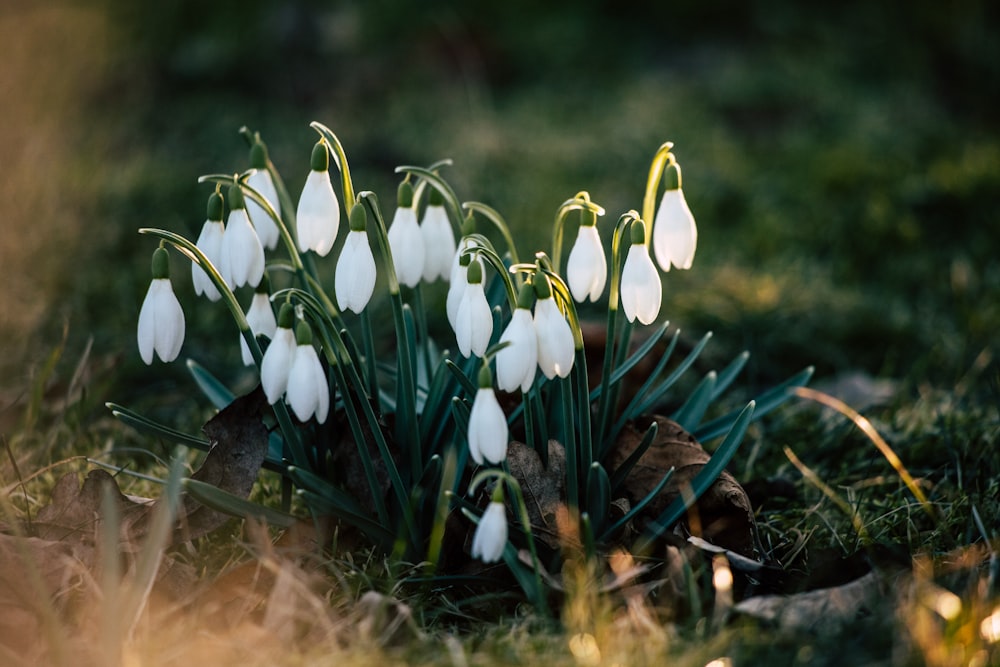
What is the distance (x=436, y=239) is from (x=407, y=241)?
0.40 feet

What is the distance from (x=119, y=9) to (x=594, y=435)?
16.3 ft

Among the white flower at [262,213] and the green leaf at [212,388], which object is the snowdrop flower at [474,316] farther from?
the green leaf at [212,388]

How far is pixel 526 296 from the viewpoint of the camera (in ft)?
4.17

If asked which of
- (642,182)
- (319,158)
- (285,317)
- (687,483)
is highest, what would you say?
(319,158)

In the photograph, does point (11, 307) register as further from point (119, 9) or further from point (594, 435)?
point (119, 9)

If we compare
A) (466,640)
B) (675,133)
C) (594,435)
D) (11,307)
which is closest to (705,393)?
(594,435)

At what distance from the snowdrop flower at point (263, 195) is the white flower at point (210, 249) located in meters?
0.10

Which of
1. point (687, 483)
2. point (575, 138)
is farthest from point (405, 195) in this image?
point (575, 138)

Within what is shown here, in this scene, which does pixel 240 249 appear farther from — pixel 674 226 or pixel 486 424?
pixel 674 226

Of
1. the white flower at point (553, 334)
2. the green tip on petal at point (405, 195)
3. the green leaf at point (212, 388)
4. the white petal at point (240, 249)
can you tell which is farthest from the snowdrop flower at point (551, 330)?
the green leaf at point (212, 388)

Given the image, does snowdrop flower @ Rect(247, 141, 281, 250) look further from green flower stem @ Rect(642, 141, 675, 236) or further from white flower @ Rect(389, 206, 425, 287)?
green flower stem @ Rect(642, 141, 675, 236)

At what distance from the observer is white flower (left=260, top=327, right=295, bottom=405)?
1.31 meters

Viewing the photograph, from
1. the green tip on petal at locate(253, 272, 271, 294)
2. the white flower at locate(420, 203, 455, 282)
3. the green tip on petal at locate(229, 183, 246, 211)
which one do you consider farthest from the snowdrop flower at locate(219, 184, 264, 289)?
the white flower at locate(420, 203, 455, 282)

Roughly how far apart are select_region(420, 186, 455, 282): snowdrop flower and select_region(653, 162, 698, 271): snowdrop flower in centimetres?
36
